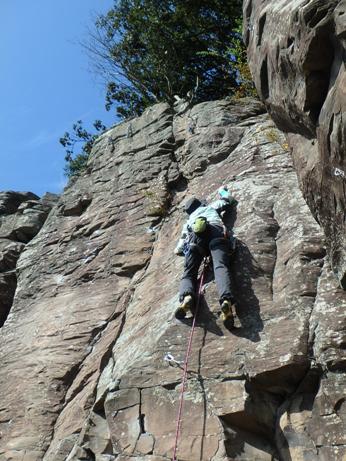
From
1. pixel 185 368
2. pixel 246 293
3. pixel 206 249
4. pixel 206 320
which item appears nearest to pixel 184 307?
pixel 206 320

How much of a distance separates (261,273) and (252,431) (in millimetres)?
2269

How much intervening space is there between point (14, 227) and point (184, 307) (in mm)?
8206

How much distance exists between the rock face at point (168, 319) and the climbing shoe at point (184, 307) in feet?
0.63

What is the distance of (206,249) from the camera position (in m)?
9.82

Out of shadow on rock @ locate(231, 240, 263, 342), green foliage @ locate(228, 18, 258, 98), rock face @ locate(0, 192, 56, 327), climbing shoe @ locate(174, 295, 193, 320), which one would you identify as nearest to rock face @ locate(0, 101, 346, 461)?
shadow on rock @ locate(231, 240, 263, 342)

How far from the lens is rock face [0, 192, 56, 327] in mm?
14695

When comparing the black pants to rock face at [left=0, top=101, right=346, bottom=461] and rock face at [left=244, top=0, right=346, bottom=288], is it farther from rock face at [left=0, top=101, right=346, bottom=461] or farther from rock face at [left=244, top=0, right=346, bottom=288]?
rock face at [left=244, top=0, right=346, bottom=288]

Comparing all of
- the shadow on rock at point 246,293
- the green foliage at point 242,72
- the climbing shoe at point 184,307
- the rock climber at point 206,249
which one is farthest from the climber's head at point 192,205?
the green foliage at point 242,72

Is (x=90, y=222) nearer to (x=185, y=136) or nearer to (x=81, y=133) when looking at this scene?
(x=185, y=136)

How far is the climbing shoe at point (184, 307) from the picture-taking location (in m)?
8.98

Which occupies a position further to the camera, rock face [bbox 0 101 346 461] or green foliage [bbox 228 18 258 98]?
green foliage [bbox 228 18 258 98]

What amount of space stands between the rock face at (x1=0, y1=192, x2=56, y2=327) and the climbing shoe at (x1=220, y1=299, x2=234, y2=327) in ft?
23.6

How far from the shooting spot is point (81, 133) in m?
24.5

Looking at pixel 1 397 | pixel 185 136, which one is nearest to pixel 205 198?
pixel 185 136
